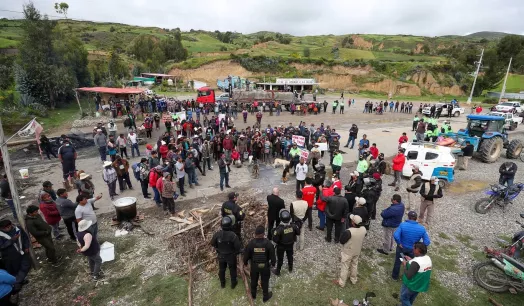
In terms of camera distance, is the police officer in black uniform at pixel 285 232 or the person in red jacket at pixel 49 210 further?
the person in red jacket at pixel 49 210

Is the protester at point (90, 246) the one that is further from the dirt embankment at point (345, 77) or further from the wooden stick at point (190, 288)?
the dirt embankment at point (345, 77)

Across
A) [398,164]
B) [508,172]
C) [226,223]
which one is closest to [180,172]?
[226,223]

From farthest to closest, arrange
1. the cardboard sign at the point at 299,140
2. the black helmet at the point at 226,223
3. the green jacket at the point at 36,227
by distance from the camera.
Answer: the cardboard sign at the point at 299,140, the green jacket at the point at 36,227, the black helmet at the point at 226,223

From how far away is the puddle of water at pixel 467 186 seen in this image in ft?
36.9

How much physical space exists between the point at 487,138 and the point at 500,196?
21.4 ft

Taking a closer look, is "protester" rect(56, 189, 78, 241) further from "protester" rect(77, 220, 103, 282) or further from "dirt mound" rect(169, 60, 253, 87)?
"dirt mound" rect(169, 60, 253, 87)

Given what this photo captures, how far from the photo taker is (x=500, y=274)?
582cm

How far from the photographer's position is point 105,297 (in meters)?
5.66

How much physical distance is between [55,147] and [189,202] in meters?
10.9

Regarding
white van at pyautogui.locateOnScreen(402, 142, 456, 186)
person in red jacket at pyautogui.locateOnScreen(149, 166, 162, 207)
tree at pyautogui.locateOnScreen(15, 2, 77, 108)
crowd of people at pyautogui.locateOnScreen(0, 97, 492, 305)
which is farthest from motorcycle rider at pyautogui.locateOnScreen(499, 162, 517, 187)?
tree at pyautogui.locateOnScreen(15, 2, 77, 108)

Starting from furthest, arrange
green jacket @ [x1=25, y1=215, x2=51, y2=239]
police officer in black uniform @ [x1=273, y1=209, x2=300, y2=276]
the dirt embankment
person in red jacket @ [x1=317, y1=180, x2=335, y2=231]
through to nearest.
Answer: the dirt embankment, person in red jacket @ [x1=317, y1=180, x2=335, y2=231], green jacket @ [x1=25, y1=215, x2=51, y2=239], police officer in black uniform @ [x1=273, y1=209, x2=300, y2=276]

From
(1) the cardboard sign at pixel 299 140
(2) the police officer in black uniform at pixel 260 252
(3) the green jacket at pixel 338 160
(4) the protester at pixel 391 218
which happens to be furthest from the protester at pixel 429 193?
(1) the cardboard sign at pixel 299 140

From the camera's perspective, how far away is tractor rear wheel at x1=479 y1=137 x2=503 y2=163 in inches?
551

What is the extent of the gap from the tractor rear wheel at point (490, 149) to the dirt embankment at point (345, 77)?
142 ft
